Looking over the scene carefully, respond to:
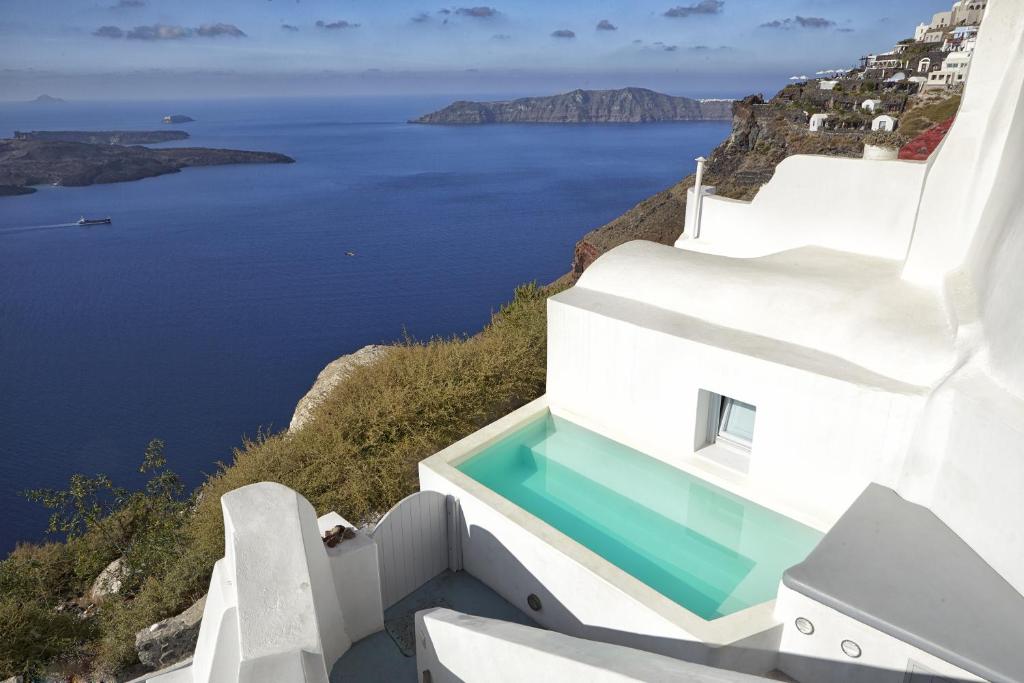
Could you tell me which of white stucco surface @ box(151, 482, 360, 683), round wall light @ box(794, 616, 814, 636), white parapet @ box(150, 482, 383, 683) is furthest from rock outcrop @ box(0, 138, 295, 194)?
round wall light @ box(794, 616, 814, 636)

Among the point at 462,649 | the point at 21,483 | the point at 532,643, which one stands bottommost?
the point at 21,483

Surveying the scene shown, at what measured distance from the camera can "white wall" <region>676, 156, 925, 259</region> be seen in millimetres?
8414

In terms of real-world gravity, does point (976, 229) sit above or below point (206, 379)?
above

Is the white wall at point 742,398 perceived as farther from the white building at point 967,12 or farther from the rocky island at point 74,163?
the rocky island at point 74,163

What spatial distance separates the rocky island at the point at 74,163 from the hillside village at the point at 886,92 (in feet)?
386

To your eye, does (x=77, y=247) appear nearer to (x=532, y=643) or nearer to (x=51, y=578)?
(x=51, y=578)

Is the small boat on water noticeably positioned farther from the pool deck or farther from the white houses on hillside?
the pool deck

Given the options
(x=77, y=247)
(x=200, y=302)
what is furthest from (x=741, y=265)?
(x=77, y=247)

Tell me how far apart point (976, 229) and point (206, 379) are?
54627 millimetres

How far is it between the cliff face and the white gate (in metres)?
18.7

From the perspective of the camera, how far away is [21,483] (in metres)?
38.8

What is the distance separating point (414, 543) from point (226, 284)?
2795 inches

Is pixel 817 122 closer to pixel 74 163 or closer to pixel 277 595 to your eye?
pixel 277 595

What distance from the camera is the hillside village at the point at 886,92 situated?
40.0 metres
